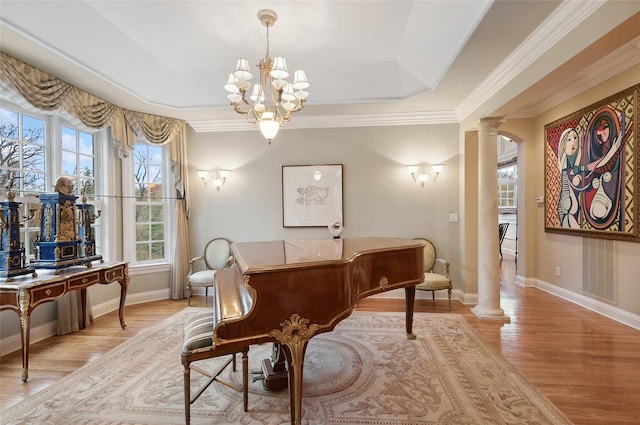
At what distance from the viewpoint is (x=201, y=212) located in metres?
4.88

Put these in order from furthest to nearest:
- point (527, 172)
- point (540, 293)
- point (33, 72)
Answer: point (527, 172), point (540, 293), point (33, 72)

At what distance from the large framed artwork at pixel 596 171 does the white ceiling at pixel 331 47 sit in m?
0.48

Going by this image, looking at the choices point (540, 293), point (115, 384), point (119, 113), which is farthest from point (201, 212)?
point (540, 293)

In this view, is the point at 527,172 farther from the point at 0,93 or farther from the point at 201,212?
the point at 0,93

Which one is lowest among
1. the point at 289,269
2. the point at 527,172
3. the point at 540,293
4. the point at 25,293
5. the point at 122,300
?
the point at 540,293

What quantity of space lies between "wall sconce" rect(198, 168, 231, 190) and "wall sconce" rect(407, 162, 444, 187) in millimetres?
2852

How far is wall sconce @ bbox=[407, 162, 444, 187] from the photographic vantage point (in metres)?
4.47

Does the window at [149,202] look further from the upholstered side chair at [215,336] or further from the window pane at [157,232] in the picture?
Result: the upholstered side chair at [215,336]

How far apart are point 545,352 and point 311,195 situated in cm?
332

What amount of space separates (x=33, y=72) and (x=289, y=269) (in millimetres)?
3307

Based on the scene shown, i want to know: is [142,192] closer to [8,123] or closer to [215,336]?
[8,123]

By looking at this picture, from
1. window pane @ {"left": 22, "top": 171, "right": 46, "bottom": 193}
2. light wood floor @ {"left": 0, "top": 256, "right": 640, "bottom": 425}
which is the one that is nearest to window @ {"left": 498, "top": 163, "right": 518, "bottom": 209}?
light wood floor @ {"left": 0, "top": 256, "right": 640, "bottom": 425}

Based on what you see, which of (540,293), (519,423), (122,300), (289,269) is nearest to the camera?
(289,269)

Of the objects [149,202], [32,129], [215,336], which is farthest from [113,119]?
[215,336]
